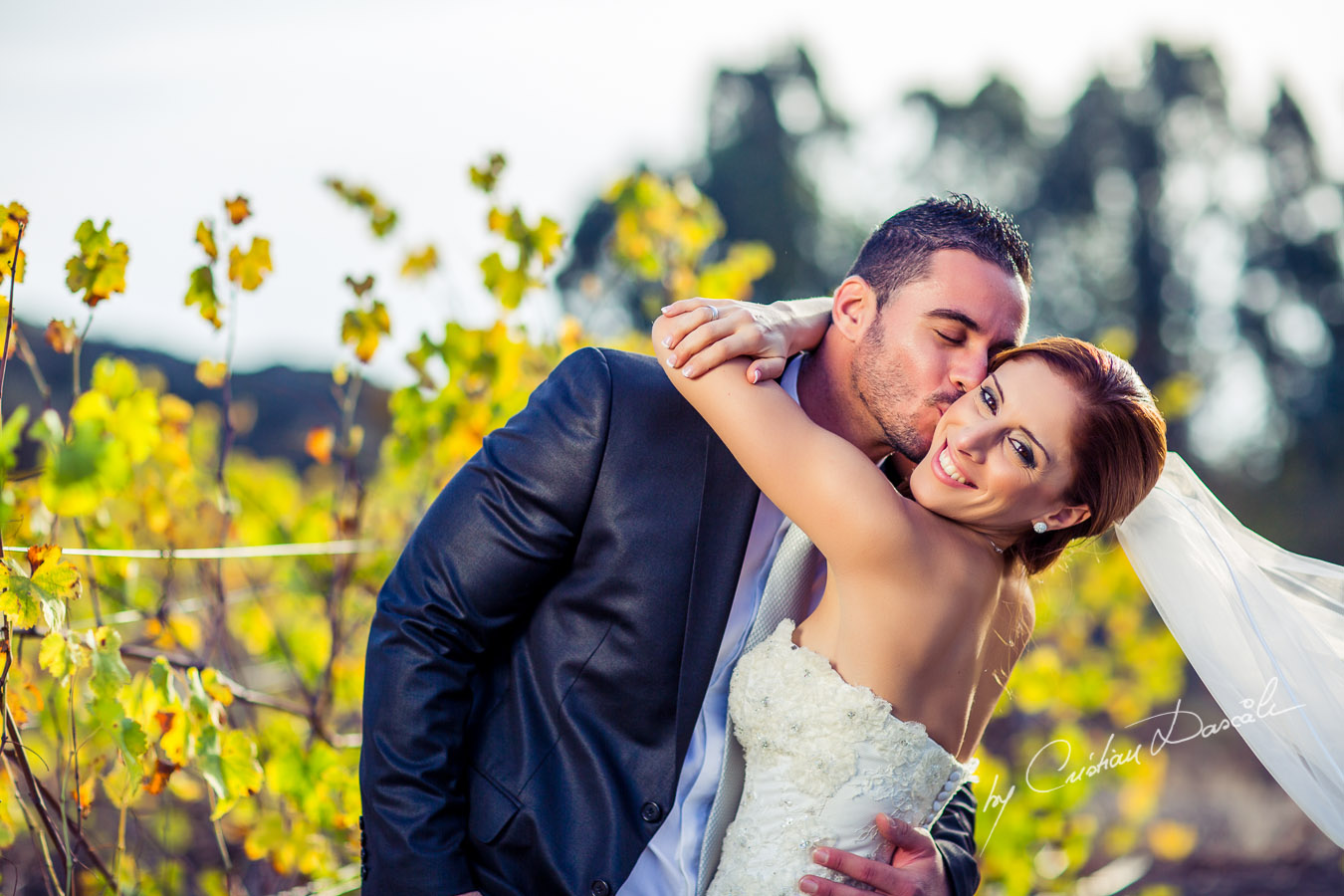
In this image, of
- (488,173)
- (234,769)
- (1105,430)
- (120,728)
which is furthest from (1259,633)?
(488,173)

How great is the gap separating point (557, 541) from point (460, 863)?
27.5 inches

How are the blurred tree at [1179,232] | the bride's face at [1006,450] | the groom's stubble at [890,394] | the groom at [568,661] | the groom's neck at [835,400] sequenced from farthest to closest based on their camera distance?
the blurred tree at [1179,232] → the groom's neck at [835,400] → the groom's stubble at [890,394] → the bride's face at [1006,450] → the groom at [568,661]

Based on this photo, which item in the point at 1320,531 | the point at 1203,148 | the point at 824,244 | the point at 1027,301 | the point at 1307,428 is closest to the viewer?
the point at 1027,301

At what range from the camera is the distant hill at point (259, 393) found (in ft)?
43.7

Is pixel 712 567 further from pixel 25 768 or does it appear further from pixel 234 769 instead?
pixel 25 768

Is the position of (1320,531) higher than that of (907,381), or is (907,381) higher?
(907,381)

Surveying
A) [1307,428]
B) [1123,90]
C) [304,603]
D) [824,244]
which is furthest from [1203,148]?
[304,603]

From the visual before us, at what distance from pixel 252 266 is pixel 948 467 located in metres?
1.95

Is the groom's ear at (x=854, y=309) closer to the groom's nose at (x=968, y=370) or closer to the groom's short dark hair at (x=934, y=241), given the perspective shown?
the groom's short dark hair at (x=934, y=241)

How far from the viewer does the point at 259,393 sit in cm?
1644

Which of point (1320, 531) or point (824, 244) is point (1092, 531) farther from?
point (824, 244)

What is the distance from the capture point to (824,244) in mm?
24625

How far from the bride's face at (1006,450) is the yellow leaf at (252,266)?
1.87 metres

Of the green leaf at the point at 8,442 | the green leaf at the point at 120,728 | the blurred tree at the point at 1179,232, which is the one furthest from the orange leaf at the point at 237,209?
the blurred tree at the point at 1179,232
